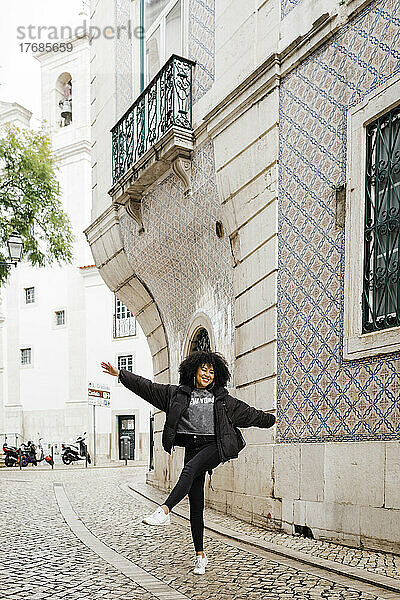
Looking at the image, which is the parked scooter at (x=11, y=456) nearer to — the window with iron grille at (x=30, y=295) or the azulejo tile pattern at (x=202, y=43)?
the window with iron grille at (x=30, y=295)

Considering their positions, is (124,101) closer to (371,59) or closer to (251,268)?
(251,268)

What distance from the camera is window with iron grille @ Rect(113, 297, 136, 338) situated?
34062 mm

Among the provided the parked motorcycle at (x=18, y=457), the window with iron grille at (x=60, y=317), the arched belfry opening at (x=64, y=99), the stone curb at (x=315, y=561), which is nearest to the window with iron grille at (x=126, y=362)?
the window with iron grille at (x=60, y=317)

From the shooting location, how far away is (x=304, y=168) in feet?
26.9

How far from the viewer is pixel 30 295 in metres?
37.9

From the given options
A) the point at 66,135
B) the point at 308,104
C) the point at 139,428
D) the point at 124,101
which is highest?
the point at 66,135

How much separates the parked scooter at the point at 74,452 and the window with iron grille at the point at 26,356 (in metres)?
5.76

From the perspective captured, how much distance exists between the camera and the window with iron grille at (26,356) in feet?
123

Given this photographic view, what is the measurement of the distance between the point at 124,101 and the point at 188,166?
4020 millimetres

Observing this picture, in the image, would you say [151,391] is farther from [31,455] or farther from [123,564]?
[31,455]

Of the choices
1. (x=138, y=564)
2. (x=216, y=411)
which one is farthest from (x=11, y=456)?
(x=216, y=411)

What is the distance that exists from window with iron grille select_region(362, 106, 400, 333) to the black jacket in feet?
5.37

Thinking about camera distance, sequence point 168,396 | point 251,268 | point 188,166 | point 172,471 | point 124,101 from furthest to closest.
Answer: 1. point 124,101
2. point 172,471
3. point 188,166
4. point 251,268
5. point 168,396

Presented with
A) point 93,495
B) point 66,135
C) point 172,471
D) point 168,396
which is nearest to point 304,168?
point 168,396
